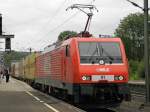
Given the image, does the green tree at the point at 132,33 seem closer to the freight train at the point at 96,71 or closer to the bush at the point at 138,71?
the bush at the point at 138,71

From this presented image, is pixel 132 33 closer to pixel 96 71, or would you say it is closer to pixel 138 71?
pixel 138 71

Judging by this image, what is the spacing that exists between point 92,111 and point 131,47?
331ft

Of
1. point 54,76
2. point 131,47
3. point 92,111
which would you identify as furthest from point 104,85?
point 131,47

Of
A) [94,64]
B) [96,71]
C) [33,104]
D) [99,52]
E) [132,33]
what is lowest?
[33,104]

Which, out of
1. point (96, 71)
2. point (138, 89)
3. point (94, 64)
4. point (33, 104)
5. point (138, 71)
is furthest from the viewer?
point (138, 71)

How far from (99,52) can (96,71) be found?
3.61 feet

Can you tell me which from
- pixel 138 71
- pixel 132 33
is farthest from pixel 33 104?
pixel 132 33

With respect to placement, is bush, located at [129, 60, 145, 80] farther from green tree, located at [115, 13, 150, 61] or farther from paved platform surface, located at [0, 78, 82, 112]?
paved platform surface, located at [0, 78, 82, 112]

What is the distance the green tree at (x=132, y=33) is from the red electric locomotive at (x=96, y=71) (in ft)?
327

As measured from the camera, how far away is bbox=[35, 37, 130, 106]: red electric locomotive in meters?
20.1

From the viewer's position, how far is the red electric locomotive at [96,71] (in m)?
20.1

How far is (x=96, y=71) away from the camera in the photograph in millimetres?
20344

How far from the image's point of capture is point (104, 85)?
20.1 metres

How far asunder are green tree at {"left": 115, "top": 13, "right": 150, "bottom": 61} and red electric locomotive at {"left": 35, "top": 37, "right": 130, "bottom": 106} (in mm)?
99634
